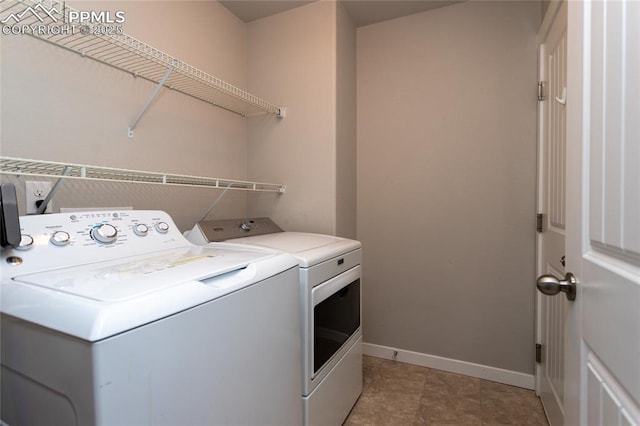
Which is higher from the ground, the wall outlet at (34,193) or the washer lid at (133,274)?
the wall outlet at (34,193)

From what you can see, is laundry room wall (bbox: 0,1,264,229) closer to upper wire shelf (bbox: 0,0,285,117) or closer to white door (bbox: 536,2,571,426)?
upper wire shelf (bbox: 0,0,285,117)

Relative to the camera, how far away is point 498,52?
6.40ft

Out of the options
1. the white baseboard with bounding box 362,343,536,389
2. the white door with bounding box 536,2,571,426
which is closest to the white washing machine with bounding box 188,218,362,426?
the white baseboard with bounding box 362,343,536,389

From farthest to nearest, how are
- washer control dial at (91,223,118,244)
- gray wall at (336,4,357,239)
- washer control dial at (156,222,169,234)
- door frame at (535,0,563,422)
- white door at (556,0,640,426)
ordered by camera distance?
gray wall at (336,4,357,239) < door frame at (535,0,563,422) < washer control dial at (156,222,169,234) < washer control dial at (91,223,118,244) < white door at (556,0,640,426)

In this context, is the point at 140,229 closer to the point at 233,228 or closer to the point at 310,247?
the point at 233,228

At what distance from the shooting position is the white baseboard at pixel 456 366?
1.93 metres

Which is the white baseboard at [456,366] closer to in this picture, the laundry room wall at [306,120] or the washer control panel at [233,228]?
the laundry room wall at [306,120]

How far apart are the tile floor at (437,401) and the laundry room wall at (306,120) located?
1019 millimetres

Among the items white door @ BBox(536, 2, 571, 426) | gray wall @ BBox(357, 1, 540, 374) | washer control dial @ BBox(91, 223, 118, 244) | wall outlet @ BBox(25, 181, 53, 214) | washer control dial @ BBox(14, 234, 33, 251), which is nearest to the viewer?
washer control dial @ BBox(14, 234, 33, 251)

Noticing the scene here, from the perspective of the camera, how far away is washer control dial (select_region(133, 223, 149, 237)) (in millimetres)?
1131

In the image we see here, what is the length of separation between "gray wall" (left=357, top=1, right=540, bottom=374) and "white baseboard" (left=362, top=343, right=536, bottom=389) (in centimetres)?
4

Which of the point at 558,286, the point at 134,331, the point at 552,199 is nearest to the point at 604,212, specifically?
the point at 558,286

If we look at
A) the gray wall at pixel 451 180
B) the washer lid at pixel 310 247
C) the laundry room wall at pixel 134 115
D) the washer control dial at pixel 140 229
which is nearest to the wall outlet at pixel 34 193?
the laundry room wall at pixel 134 115

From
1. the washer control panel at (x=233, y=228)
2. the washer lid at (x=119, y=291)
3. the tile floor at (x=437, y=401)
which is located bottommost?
the tile floor at (x=437, y=401)
